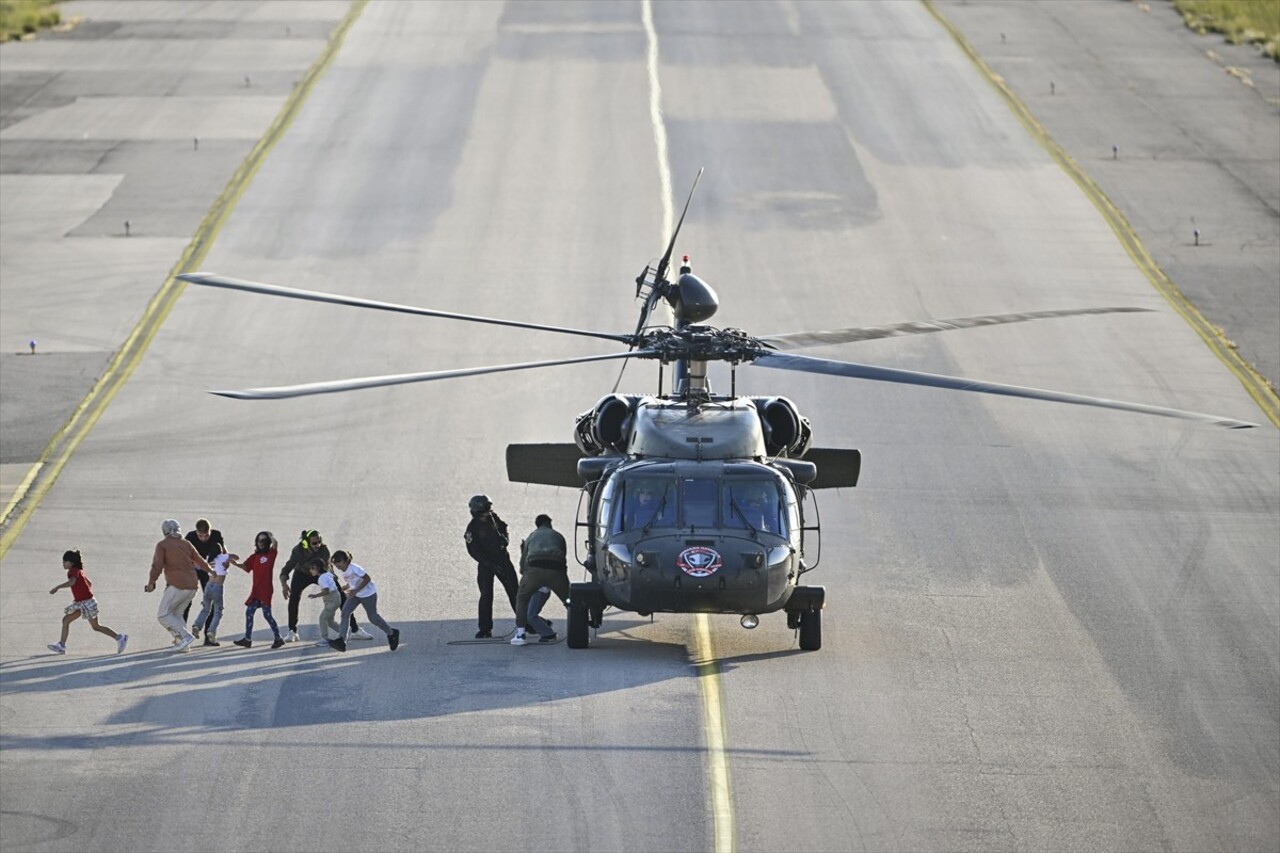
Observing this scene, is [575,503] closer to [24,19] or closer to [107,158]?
→ [107,158]

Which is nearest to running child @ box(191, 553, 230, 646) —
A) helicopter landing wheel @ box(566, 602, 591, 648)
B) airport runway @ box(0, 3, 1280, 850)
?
airport runway @ box(0, 3, 1280, 850)

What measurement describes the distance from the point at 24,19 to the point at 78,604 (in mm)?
43315

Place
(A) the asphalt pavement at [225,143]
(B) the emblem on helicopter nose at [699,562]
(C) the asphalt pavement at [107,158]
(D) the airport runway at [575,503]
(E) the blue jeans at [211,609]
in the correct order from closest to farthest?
(D) the airport runway at [575,503]
(B) the emblem on helicopter nose at [699,562]
(E) the blue jeans at [211,609]
(C) the asphalt pavement at [107,158]
(A) the asphalt pavement at [225,143]

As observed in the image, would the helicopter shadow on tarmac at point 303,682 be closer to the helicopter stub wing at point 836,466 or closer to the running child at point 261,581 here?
the running child at point 261,581

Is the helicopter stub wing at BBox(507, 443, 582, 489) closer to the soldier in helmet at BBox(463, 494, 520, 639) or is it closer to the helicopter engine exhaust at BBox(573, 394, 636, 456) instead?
the helicopter engine exhaust at BBox(573, 394, 636, 456)

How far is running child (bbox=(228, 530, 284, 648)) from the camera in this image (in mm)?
22250

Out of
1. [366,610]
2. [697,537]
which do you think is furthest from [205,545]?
[697,537]

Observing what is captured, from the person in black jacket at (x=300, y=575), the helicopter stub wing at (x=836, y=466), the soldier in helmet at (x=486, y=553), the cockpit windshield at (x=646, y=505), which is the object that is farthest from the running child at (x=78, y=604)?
the helicopter stub wing at (x=836, y=466)

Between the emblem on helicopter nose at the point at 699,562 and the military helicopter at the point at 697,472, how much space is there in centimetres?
1

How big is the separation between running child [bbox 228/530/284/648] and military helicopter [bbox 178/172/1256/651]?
2.02m

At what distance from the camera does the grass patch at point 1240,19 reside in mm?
60344

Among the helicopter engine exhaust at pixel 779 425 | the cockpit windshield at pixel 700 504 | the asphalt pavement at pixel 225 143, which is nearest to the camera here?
the cockpit windshield at pixel 700 504

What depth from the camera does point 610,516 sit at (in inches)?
831

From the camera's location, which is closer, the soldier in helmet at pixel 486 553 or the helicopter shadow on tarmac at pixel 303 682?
the helicopter shadow on tarmac at pixel 303 682
